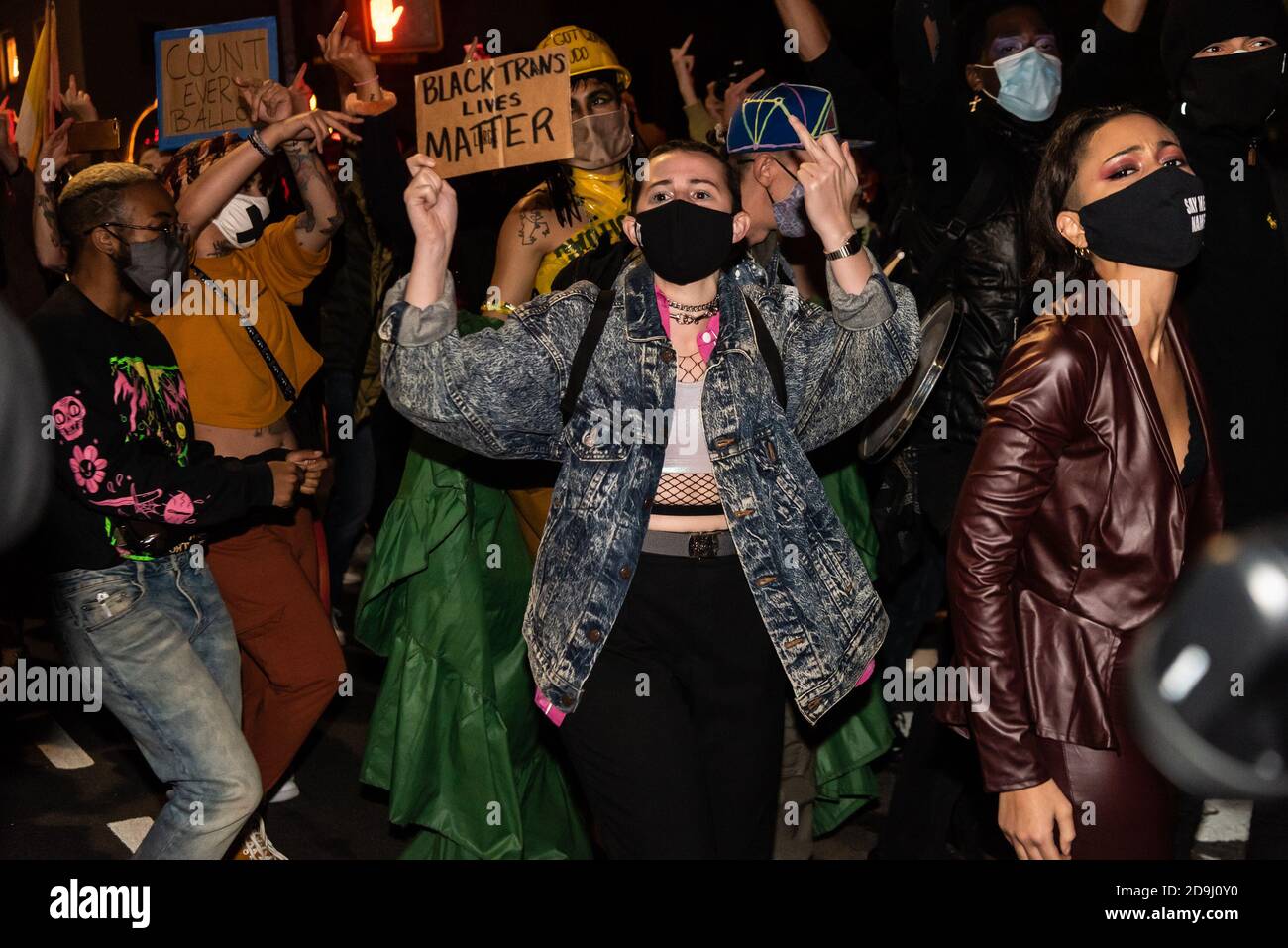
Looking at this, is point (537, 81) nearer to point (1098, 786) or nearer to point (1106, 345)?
point (1106, 345)

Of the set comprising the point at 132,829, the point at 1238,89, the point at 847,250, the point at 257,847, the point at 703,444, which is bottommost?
the point at 132,829

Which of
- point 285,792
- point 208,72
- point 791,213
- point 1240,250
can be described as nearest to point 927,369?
point 791,213

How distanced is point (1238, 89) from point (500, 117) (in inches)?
99.6

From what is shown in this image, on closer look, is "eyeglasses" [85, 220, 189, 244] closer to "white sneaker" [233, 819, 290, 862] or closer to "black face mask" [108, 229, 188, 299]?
"black face mask" [108, 229, 188, 299]

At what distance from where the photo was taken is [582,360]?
3479 mm

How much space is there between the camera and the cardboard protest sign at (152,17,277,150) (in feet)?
18.2

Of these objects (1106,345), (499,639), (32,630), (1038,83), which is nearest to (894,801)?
(499,639)

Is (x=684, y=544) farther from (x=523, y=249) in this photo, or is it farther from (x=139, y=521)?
(x=523, y=249)

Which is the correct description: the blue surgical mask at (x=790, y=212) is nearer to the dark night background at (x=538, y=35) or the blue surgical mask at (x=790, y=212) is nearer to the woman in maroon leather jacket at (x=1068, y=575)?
the woman in maroon leather jacket at (x=1068, y=575)

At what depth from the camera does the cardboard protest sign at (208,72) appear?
18.2ft

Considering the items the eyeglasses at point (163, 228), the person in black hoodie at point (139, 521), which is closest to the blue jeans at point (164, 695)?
the person in black hoodie at point (139, 521)

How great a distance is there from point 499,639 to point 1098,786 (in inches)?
99.1

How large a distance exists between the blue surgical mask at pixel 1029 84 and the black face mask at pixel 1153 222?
64.7 inches

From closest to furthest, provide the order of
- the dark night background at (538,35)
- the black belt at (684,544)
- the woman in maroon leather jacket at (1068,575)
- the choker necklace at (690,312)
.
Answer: the woman in maroon leather jacket at (1068,575)
the black belt at (684,544)
the choker necklace at (690,312)
the dark night background at (538,35)
